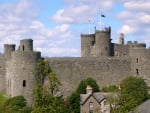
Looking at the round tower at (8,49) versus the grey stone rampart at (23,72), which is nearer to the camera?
the grey stone rampart at (23,72)

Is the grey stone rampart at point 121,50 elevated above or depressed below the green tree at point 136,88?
above

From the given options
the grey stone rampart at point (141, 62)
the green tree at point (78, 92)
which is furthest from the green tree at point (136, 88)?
the green tree at point (78, 92)

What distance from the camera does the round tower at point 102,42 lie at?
62.6 m

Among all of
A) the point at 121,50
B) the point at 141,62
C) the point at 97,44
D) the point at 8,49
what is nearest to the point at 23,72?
the point at 8,49

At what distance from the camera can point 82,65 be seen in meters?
59.7

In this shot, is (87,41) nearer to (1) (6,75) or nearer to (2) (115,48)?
(2) (115,48)

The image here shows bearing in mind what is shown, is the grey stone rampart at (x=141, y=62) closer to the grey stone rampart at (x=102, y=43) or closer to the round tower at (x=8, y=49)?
the grey stone rampart at (x=102, y=43)

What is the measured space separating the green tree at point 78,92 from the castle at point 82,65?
159 centimetres

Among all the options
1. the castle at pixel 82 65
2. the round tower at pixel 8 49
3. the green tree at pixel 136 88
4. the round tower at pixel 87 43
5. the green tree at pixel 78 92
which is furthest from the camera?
the round tower at pixel 87 43

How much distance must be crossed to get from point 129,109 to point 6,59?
31.4 m

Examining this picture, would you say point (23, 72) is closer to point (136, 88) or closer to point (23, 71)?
point (23, 71)

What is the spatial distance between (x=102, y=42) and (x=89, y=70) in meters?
3.89

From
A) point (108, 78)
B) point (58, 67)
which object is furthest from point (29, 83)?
point (108, 78)

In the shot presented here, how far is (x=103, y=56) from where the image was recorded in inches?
2431
